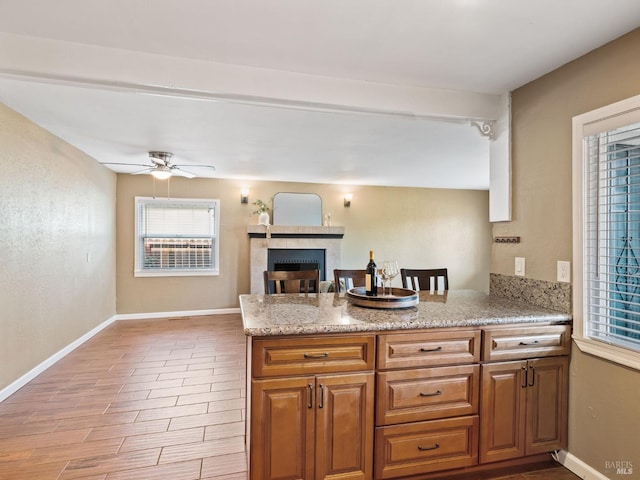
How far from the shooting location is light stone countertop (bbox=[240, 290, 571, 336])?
1722 mm

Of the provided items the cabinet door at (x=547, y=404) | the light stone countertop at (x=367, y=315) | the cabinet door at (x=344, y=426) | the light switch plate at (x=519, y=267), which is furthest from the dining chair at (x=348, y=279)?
the cabinet door at (x=547, y=404)

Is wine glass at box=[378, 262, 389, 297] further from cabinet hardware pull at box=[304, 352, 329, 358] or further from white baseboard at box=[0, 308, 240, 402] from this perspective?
white baseboard at box=[0, 308, 240, 402]

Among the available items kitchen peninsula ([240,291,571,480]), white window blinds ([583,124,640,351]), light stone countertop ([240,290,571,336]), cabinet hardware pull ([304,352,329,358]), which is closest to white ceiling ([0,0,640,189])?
white window blinds ([583,124,640,351])

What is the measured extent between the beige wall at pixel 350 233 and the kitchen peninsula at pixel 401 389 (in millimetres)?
4134

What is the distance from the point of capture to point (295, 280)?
2.90 metres

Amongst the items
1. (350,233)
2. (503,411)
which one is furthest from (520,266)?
(350,233)

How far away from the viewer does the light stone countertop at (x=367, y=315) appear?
67.8 inches

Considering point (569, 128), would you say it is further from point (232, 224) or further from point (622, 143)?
point (232, 224)

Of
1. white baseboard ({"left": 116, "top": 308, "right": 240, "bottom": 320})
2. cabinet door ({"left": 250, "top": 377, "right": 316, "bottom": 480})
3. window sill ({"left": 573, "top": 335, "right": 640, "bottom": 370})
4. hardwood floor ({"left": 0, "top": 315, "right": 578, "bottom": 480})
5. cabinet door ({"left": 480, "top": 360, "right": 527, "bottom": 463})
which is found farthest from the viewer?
white baseboard ({"left": 116, "top": 308, "right": 240, "bottom": 320})

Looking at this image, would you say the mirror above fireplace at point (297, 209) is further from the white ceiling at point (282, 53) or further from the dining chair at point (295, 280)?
the dining chair at point (295, 280)

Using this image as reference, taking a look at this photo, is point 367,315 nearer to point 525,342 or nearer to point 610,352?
point 525,342

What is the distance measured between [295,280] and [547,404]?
6.11ft

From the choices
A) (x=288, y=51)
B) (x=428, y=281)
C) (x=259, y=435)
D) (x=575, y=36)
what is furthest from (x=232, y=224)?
(x=575, y=36)

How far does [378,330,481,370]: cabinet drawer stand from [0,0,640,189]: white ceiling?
5.11 feet
